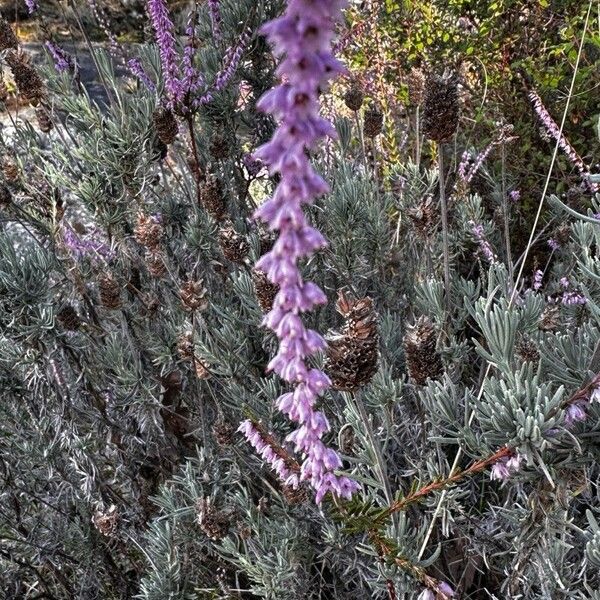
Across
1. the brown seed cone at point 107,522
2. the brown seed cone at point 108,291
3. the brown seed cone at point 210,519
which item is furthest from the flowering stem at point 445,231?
the brown seed cone at point 107,522

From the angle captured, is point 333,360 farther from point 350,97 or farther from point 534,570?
point 350,97

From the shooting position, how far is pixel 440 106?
4.90 feet

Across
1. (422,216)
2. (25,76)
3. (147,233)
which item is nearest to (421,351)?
(422,216)

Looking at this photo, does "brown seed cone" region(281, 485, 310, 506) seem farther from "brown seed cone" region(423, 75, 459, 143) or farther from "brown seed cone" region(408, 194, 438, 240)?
"brown seed cone" region(423, 75, 459, 143)

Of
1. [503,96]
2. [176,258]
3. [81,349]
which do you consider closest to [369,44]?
[503,96]

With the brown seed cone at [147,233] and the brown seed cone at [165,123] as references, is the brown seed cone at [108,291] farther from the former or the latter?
the brown seed cone at [165,123]

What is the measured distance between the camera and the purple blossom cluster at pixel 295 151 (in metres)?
0.51

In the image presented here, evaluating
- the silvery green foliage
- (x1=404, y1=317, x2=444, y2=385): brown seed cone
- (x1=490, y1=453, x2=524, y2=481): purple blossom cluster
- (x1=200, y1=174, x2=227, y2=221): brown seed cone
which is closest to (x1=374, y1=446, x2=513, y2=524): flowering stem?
(x1=490, y1=453, x2=524, y2=481): purple blossom cluster

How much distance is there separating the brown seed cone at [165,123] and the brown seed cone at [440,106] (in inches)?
29.6

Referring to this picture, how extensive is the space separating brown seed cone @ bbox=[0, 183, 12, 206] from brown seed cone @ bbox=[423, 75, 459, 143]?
3.92 feet

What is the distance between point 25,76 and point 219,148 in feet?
1.96

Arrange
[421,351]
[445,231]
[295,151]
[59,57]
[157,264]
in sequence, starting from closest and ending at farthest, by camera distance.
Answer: [295,151] < [421,351] < [445,231] < [157,264] < [59,57]

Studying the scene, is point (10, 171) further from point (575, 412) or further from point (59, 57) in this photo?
point (575, 412)

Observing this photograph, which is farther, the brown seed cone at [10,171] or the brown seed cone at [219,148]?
the brown seed cone at [219,148]
